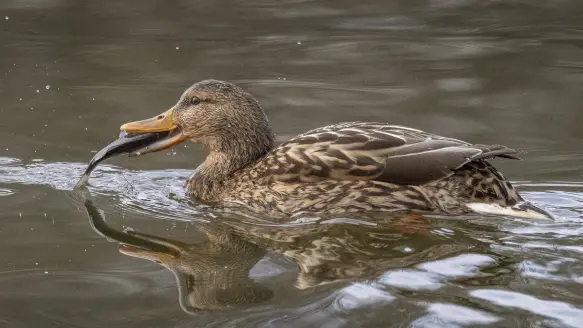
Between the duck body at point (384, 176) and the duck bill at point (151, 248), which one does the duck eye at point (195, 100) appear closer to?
the duck body at point (384, 176)

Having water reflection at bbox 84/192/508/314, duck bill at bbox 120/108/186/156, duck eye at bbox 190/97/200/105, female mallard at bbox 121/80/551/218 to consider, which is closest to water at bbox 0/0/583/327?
water reflection at bbox 84/192/508/314

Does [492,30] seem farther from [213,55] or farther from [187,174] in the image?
[187,174]

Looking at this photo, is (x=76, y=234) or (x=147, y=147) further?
(x=147, y=147)

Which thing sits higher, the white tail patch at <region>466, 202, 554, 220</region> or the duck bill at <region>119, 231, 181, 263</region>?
the white tail patch at <region>466, 202, 554, 220</region>

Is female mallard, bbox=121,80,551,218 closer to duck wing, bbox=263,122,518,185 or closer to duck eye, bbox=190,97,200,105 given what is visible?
duck wing, bbox=263,122,518,185

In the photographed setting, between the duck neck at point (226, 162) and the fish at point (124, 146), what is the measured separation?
42cm

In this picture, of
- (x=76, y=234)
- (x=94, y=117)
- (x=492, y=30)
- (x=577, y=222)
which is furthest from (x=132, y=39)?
(x=577, y=222)

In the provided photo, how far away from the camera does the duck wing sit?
276 inches

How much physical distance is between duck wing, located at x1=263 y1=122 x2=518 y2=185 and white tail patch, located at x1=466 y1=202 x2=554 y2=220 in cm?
30

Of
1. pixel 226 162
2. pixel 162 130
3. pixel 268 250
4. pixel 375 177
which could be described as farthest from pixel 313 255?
pixel 162 130

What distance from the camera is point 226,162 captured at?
803cm

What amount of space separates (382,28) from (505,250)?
6.94 metres

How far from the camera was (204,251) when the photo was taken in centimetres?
657

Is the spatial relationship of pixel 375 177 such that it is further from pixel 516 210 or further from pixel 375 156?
pixel 516 210
